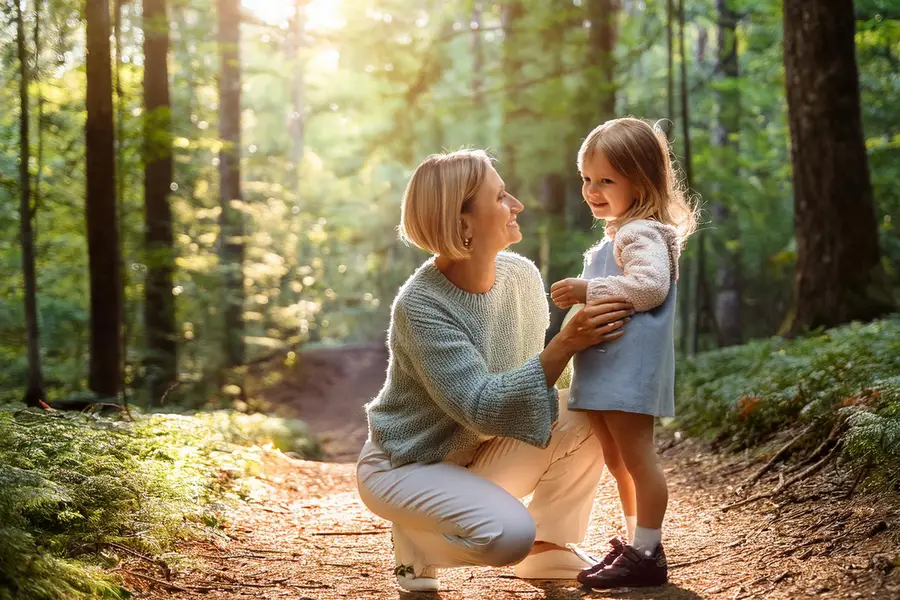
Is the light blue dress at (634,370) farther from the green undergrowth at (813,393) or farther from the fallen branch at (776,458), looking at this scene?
the fallen branch at (776,458)

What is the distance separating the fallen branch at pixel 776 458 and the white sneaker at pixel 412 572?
206cm

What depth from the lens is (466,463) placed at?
3428 millimetres

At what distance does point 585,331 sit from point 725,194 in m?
10.5

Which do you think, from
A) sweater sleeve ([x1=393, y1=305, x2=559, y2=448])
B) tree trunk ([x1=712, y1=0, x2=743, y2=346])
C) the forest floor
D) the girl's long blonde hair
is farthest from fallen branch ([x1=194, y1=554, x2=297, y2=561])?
tree trunk ([x1=712, y1=0, x2=743, y2=346])

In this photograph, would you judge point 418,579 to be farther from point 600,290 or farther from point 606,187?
point 606,187

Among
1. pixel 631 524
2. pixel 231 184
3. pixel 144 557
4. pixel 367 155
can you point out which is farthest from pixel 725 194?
pixel 144 557

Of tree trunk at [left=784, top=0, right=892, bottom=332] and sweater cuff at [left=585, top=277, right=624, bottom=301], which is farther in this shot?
tree trunk at [left=784, top=0, right=892, bottom=332]

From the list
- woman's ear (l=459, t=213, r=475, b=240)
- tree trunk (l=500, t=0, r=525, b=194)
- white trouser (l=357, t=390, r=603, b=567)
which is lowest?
white trouser (l=357, t=390, r=603, b=567)

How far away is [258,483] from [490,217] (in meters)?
3.07

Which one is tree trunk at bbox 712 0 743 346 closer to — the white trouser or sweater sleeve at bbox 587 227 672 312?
the white trouser

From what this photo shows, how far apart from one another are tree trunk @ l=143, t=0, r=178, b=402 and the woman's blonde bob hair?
691 cm

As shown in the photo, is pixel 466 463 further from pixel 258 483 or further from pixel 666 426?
pixel 666 426

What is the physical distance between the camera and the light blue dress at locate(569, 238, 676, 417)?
2998 mm

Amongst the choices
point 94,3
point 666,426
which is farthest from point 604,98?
point 94,3
